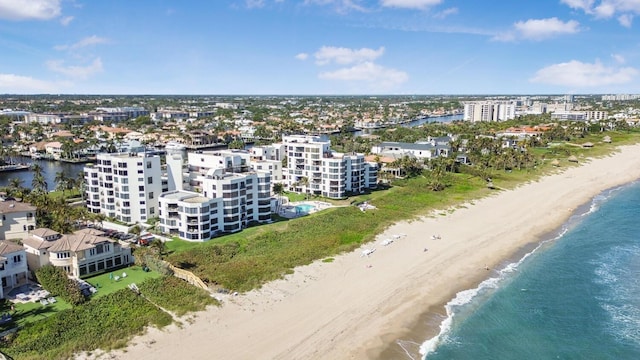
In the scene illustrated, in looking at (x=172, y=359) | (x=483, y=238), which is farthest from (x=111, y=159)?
(x=483, y=238)

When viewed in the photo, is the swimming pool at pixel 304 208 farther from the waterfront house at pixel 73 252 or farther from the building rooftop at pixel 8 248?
the building rooftop at pixel 8 248

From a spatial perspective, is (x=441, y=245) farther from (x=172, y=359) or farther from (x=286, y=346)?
(x=172, y=359)

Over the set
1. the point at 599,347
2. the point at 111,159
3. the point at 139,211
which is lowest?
the point at 599,347

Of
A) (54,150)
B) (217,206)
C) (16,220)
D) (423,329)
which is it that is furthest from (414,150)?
(54,150)

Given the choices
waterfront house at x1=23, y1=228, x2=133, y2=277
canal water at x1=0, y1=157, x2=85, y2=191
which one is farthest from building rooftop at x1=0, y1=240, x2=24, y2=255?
canal water at x1=0, y1=157, x2=85, y2=191

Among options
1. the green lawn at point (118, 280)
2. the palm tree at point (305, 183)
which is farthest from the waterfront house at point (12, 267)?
the palm tree at point (305, 183)

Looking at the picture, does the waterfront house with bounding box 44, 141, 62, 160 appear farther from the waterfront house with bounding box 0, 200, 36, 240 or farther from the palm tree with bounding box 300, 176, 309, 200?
the waterfront house with bounding box 0, 200, 36, 240

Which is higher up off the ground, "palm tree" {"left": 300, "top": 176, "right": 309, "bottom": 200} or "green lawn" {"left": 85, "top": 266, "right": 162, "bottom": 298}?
"palm tree" {"left": 300, "top": 176, "right": 309, "bottom": 200}
